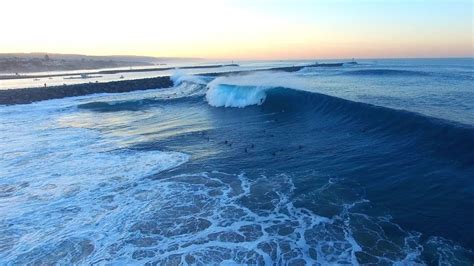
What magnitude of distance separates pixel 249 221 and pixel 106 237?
287 cm

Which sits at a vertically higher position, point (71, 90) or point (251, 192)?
point (71, 90)

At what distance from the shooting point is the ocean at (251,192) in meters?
6.04

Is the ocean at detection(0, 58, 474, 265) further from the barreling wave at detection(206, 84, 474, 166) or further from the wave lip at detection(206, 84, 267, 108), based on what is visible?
the wave lip at detection(206, 84, 267, 108)

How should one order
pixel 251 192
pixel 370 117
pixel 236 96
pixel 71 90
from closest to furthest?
pixel 251 192 < pixel 370 117 < pixel 236 96 < pixel 71 90

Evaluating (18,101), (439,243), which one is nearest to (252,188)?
(439,243)

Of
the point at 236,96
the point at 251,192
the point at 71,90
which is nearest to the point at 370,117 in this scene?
the point at 251,192

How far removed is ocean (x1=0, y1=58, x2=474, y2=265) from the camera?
6.04m

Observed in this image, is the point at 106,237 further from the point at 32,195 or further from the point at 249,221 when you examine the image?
the point at 32,195

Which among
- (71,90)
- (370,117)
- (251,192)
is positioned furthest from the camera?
(71,90)

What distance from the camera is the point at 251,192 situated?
8.64m

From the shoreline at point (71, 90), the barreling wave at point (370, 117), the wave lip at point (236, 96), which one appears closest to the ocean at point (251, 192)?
the barreling wave at point (370, 117)

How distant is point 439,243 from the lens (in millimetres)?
6000

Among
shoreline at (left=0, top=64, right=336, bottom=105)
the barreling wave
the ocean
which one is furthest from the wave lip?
shoreline at (left=0, top=64, right=336, bottom=105)

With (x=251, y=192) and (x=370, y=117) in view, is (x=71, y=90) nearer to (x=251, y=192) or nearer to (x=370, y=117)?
(x=370, y=117)
